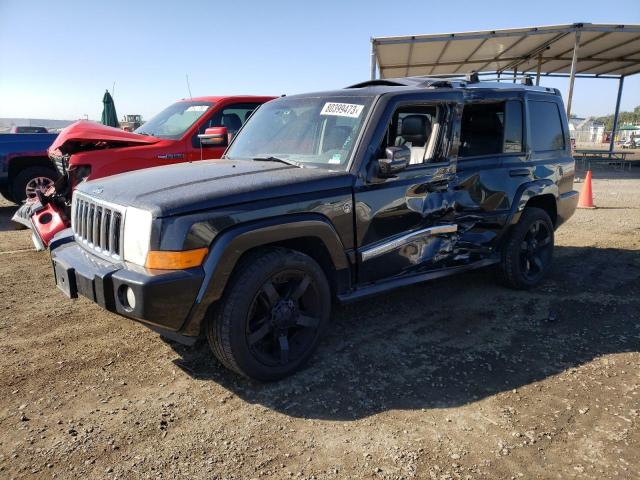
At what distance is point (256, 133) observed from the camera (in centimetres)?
419

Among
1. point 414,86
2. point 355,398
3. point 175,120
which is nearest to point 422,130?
point 414,86

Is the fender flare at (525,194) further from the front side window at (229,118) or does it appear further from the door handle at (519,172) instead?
the front side window at (229,118)

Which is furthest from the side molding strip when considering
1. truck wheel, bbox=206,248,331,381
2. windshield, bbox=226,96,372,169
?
windshield, bbox=226,96,372,169

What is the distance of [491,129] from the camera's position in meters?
4.43

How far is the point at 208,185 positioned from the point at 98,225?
79 centimetres

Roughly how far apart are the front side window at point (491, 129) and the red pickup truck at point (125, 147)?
241cm

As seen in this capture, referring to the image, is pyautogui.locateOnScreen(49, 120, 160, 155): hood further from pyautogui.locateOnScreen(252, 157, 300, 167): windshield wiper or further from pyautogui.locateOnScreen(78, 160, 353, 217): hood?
pyautogui.locateOnScreen(252, 157, 300, 167): windshield wiper

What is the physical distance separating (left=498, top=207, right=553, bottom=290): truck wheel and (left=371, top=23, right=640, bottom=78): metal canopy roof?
439 inches

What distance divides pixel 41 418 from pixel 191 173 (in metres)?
1.77

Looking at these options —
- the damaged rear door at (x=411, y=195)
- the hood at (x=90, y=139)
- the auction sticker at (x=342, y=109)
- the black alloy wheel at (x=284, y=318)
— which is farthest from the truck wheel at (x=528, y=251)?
the hood at (x=90, y=139)

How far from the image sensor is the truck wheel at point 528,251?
4.68m

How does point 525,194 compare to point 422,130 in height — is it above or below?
below

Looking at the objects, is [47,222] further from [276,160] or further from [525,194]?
[525,194]

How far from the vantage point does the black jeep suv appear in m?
2.69
